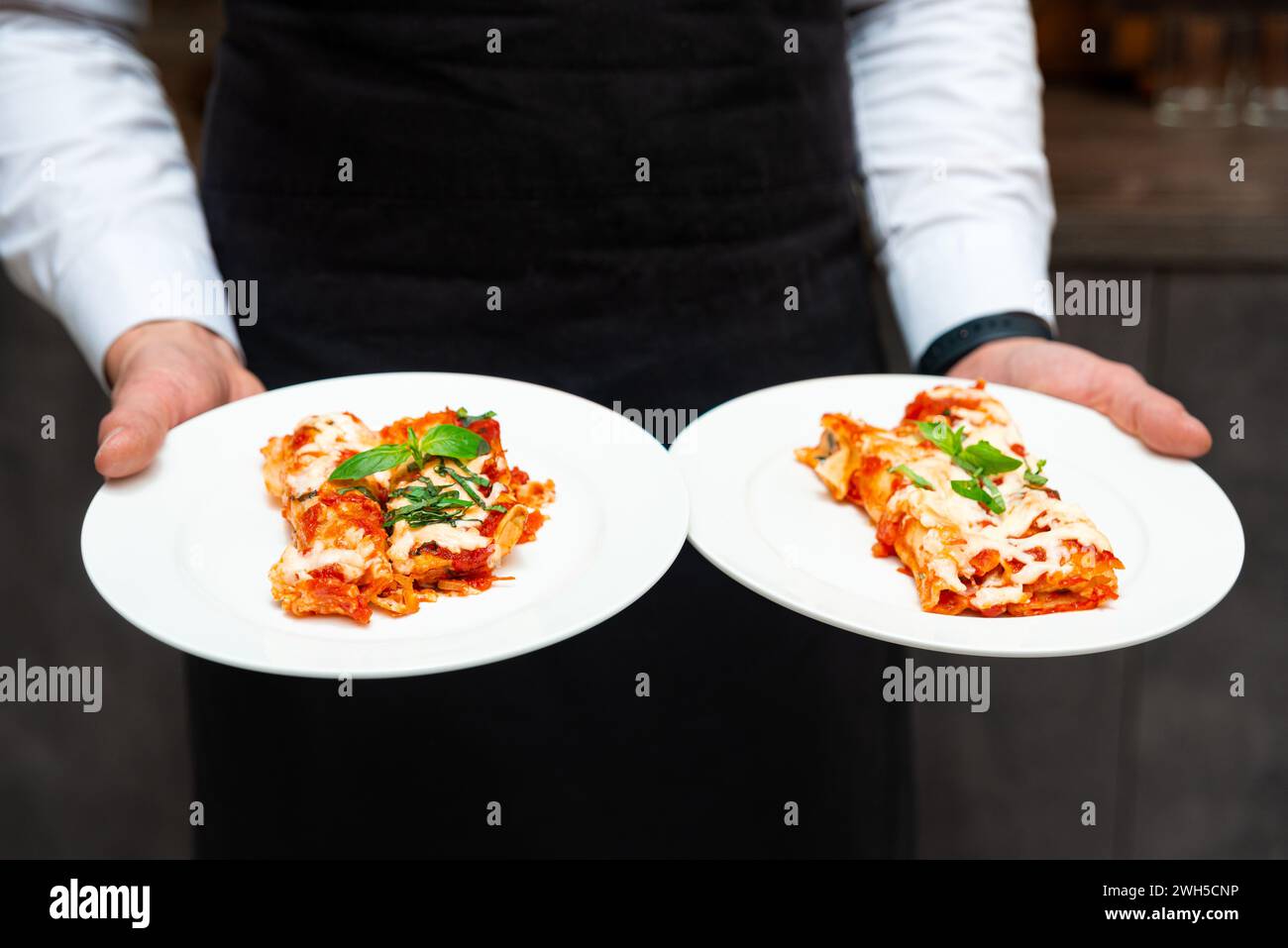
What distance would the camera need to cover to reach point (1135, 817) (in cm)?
234

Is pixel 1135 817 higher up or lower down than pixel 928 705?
lower down

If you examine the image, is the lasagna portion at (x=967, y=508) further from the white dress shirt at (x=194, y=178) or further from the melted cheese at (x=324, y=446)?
the melted cheese at (x=324, y=446)

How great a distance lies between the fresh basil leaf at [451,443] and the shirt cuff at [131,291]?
14.6 inches

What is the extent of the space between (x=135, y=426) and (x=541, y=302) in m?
0.46

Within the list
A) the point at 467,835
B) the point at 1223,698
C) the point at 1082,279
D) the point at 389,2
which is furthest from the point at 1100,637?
the point at 1223,698

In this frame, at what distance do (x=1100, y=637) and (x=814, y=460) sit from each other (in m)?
0.34

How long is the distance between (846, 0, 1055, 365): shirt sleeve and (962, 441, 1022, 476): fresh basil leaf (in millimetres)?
353

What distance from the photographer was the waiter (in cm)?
128

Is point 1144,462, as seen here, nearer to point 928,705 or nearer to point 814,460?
point 814,460

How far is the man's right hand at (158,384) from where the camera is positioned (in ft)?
3.43
